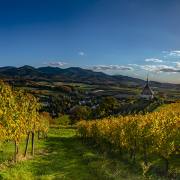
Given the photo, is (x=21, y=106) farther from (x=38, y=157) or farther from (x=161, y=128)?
(x=161, y=128)

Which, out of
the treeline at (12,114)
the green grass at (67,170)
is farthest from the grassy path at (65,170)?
the treeline at (12,114)

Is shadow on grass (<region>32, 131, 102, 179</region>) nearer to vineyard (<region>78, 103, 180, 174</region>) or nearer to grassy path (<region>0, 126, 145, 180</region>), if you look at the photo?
grassy path (<region>0, 126, 145, 180</region>)

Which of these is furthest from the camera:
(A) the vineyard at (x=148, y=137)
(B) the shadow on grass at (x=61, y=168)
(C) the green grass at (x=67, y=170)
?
(A) the vineyard at (x=148, y=137)

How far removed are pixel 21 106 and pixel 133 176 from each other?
81.8 ft

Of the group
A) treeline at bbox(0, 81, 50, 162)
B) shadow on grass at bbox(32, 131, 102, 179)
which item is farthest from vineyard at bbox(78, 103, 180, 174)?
treeline at bbox(0, 81, 50, 162)

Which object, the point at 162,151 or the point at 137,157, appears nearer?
the point at 162,151

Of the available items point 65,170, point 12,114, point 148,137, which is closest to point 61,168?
point 65,170

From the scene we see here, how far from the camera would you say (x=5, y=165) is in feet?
168

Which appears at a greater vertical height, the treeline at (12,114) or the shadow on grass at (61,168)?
the treeline at (12,114)

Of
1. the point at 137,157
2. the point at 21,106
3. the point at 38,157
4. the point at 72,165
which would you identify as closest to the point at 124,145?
the point at 137,157

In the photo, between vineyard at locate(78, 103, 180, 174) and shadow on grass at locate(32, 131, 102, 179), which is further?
vineyard at locate(78, 103, 180, 174)

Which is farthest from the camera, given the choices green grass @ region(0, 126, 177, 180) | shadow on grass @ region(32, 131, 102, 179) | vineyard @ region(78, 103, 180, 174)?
vineyard @ region(78, 103, 180, 174)

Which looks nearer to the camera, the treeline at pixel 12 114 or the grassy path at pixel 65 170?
the grassy path at pixel 65 170

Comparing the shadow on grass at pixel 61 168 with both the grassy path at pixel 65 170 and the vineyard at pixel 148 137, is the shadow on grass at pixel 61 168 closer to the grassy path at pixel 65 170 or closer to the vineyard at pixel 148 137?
the grassy path at pixel 65 170
